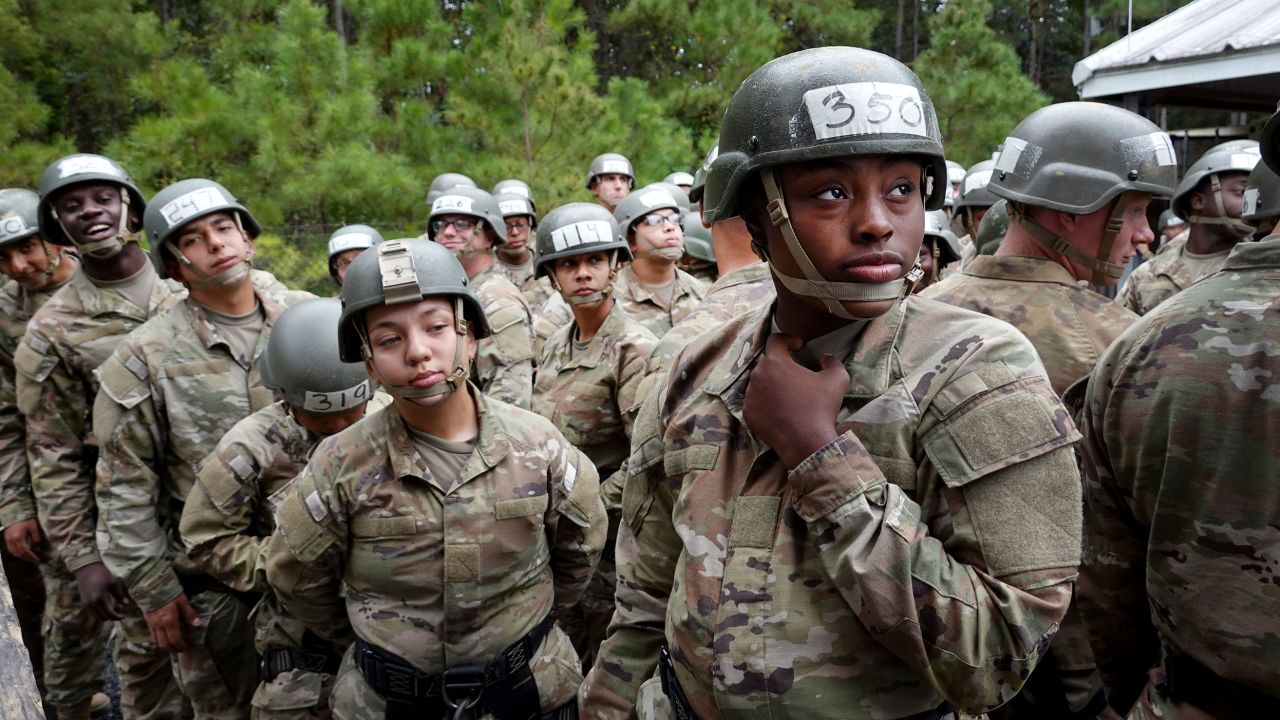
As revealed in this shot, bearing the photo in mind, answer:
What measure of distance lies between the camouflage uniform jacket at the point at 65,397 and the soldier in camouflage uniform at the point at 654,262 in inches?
125

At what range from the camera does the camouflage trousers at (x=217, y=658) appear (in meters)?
4.40

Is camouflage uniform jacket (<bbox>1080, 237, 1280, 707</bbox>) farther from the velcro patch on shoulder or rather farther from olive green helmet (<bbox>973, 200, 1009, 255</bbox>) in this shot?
olive green helmet (<bbox>973, 200, 1009, 255</bbox>)

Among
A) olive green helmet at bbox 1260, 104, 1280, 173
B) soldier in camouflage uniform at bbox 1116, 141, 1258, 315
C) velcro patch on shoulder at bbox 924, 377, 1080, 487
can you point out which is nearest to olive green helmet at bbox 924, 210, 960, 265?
soldier in camouflage uniform at bbox 1116, 141, 1258, 315

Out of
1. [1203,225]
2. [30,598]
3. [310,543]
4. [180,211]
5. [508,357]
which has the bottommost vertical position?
[30,598]

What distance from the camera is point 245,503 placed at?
12.7 feet

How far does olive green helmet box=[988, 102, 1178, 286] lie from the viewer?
132 inches

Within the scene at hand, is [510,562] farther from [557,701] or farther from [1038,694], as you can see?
[1038,694]

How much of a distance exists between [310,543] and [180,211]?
215 cm

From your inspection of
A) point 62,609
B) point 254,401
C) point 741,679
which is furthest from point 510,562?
point 62,609

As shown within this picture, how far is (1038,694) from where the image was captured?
3.09 m

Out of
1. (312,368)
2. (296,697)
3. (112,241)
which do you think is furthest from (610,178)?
(296,697)

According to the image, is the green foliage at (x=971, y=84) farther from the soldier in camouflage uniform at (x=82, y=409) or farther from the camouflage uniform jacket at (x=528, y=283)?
the soldier in camouflage uniform at (x=82, y=409)

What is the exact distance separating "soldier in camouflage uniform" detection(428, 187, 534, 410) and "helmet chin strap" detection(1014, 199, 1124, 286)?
2.53 m

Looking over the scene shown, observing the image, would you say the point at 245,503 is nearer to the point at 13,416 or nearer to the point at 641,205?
the point at 13,416
